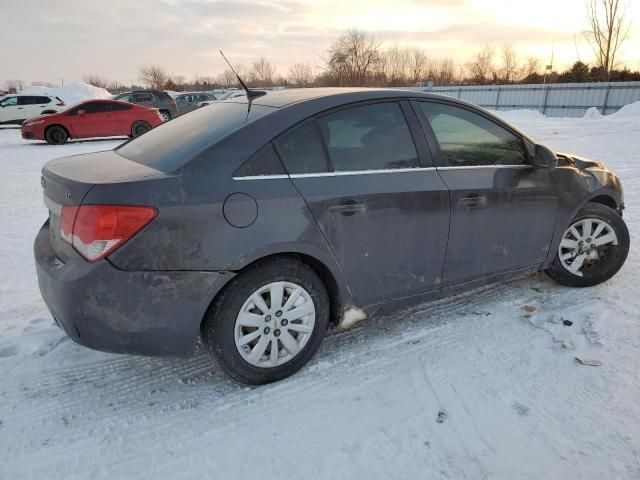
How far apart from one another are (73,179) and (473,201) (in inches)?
94.5

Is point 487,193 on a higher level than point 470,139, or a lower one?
lower

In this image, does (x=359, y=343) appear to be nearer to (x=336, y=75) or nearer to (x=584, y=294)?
(x=584, y=294)

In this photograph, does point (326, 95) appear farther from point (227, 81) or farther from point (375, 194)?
point (227, 81)

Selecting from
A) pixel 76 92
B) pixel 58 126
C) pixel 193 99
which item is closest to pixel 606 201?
pixel 58 126

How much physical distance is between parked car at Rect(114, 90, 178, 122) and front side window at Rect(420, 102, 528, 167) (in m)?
18.9

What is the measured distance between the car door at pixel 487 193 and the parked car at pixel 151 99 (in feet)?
62.2

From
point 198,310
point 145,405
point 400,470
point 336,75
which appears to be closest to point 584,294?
point 400,470

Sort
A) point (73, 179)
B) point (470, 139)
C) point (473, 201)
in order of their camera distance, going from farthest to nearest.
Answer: point (470, 139)
point (473, 201)
point (73, 179)

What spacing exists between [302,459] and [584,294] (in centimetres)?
279

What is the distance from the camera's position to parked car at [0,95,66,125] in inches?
822

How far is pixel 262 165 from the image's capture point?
2520mm

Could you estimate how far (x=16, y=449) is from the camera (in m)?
2.22

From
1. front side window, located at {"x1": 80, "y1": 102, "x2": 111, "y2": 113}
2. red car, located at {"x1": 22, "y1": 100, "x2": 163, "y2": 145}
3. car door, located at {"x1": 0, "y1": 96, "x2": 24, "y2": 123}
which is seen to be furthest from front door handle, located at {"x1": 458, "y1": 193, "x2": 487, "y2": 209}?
car door, located at {"x1": 0, "y1": 96, "x2": 24, "y2": 123}

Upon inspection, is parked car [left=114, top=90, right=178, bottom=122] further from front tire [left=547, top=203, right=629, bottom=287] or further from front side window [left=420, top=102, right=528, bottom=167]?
front tire [left=547, top=203, right=629, bottom=287]
